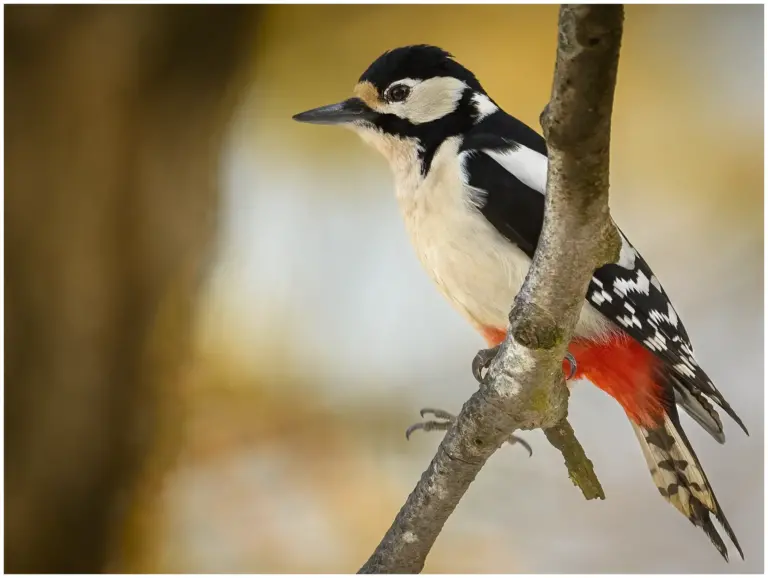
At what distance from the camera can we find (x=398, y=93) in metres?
→ 1.19

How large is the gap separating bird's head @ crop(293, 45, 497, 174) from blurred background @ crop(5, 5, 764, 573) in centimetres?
15

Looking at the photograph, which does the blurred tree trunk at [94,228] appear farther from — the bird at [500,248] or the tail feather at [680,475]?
the tail feather at [680,475]

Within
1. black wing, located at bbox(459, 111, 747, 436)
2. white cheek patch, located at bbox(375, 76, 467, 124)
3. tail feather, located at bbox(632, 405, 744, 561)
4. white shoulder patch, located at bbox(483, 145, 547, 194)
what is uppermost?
white cheek patch, located at bbox(375, 76, 467, 124)

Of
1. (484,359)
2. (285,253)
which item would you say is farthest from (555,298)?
(285,253)

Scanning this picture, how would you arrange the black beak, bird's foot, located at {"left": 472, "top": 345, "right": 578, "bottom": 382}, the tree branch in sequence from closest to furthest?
the tree branch, bird's foot, located at {"left": 472, "top": 345, "right": 578, "bottom": 382}, the black beak

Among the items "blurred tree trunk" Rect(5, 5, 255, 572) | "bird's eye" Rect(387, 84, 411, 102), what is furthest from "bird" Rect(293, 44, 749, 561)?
"blurred tree trunk" Rect(5, 5, 255, 572)

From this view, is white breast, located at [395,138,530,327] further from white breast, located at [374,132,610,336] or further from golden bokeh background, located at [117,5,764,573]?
golden bokeh background, located at [117,5,764,573]

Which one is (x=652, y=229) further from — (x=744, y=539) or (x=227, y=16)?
(x=227, y=16)

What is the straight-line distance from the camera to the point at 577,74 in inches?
23.9

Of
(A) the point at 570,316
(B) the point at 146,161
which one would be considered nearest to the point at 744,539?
(A) the point at 570,316

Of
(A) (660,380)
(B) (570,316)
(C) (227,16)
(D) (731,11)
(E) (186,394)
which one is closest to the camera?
(B) (570,316)

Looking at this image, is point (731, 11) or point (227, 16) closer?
point (731, 11)

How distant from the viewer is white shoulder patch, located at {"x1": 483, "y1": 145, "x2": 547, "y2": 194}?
3.53 ft

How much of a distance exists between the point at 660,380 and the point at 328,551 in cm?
74
